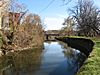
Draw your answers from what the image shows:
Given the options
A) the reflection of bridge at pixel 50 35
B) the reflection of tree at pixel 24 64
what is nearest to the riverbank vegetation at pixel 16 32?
the reflection of tree at pixel 24 64

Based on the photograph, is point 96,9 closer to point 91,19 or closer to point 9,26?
point 91,19

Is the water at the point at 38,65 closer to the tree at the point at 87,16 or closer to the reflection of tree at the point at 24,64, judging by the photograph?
the reflection of tree at the point at 24,64

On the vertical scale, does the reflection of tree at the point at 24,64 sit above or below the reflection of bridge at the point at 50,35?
below

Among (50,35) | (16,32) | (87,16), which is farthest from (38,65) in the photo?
(50,35)

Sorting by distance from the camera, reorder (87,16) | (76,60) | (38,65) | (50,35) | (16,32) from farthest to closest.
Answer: (50,35) < (87,16) < (16,32) < (76,60) < (38,65)

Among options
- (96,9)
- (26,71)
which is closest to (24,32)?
(26,71)

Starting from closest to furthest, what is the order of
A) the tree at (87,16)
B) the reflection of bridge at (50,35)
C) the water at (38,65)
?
the water at (38,65) < the tree at (87,16) < the reflection of bridge at (50,35)

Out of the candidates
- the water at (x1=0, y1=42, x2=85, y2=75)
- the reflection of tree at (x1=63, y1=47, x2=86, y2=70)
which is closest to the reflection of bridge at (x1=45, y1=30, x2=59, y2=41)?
the reflection of tree at (x1=63, y1=47, x2=86, y2=70)

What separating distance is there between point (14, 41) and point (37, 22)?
62.0ft

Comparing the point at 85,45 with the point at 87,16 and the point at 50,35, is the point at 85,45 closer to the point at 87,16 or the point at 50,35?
the point at 87,16

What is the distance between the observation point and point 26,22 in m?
51.2

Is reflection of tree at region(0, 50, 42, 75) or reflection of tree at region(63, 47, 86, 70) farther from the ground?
reflection of tree at region(0, 50, 42, 75)

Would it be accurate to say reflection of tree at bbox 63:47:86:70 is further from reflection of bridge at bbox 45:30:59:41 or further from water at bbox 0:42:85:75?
reflection of bridge at bbox 45:30:59:41

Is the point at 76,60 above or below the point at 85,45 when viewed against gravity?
below
